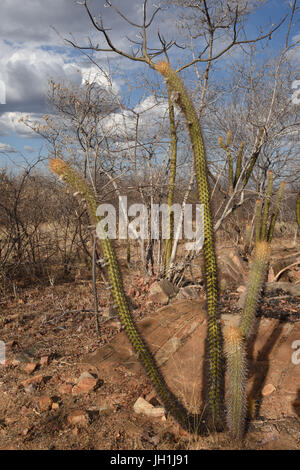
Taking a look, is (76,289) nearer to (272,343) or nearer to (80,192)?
(272,343)

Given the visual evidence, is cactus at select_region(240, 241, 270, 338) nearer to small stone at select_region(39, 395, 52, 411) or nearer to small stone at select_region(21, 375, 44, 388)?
small stone at select_region(39, 395, 52, 411)

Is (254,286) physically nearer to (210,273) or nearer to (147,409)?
(210,273)

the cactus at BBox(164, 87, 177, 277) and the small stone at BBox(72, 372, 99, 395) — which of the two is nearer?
the small stone at BBox(72, 372, 99, 395)

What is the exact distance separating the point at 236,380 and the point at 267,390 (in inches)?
31.9

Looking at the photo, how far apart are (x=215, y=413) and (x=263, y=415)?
1.61 ft

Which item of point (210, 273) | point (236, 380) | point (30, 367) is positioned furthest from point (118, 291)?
point (30, 367)

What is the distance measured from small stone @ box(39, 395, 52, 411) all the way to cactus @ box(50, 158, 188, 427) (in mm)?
1021

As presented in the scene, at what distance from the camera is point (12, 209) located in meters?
6.91

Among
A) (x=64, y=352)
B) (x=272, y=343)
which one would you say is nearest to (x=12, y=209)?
(x=64, y=352)

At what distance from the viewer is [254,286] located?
2.95 m

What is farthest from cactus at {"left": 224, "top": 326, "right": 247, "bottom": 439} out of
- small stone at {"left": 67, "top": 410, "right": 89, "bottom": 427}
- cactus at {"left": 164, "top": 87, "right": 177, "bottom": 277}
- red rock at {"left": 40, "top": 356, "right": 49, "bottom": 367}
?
cactus at {"left": 164, "top": 87, "right": 177, "bottom": 277}

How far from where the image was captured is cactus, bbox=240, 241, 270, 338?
290 cm

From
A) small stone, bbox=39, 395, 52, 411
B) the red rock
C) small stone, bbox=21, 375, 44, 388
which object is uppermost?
the red rock

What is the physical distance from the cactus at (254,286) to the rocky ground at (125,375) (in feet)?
2.32
